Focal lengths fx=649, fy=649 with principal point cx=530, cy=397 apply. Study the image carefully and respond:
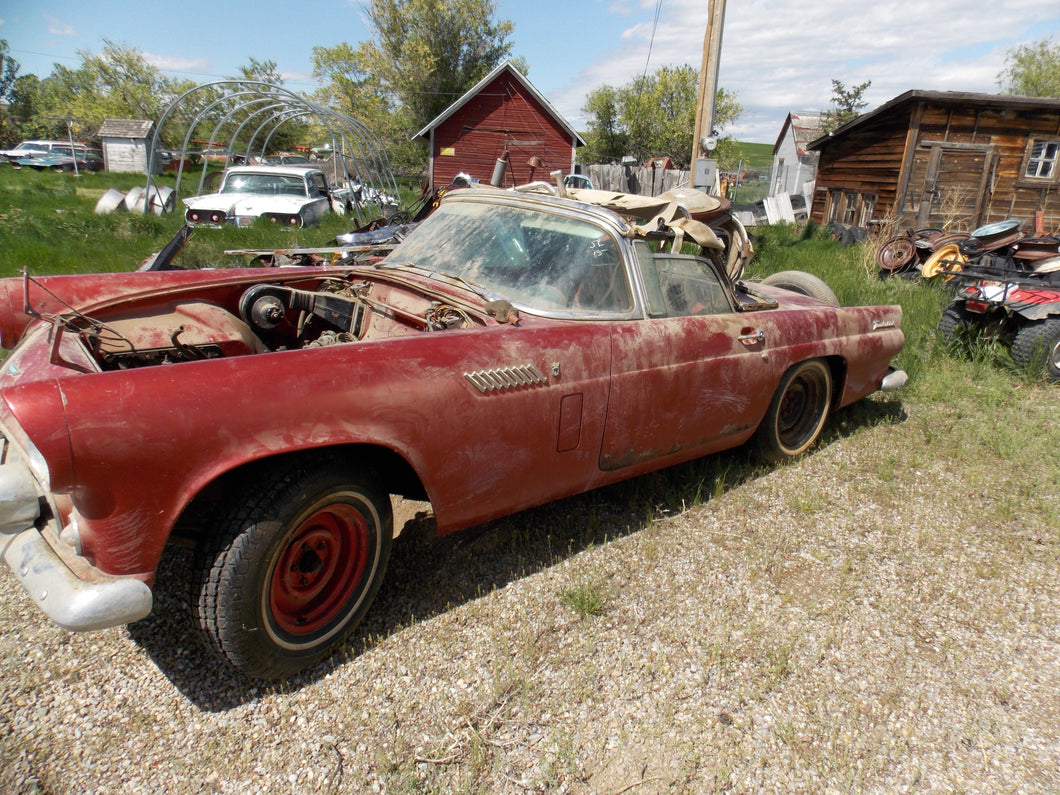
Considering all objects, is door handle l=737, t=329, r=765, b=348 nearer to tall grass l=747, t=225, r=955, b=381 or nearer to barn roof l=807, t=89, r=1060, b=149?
tall grass l=747, t=225, r=955, b=381

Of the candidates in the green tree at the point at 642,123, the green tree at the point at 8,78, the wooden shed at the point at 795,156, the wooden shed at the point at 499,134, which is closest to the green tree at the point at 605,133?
the green tree at the point at 642,123

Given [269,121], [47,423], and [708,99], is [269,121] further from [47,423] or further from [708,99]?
[47,423]

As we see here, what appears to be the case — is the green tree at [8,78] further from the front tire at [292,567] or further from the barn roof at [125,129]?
the front tire at [292,567]

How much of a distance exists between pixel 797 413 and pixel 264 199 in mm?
11089

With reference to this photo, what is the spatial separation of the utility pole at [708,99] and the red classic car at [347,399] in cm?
570

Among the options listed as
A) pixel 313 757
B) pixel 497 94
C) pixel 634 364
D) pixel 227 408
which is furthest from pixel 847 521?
pixel 497 94

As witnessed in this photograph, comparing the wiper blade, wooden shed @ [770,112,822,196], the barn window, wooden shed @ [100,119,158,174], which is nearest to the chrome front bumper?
the wiper blade

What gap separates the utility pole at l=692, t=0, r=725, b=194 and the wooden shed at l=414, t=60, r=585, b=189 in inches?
595

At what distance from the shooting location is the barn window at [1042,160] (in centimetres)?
1530

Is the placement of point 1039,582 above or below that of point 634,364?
below

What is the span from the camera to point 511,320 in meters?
2.63

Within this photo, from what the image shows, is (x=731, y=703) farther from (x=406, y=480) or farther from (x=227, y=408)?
(x=227, y=408)

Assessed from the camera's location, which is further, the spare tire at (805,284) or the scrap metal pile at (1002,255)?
the scrap metal pile at (1002,255)

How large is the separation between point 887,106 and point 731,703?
17.8 meters
